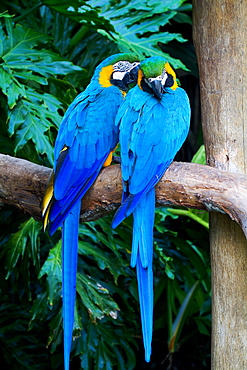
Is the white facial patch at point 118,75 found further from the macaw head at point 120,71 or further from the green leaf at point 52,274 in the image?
the green leaf at point 52,274

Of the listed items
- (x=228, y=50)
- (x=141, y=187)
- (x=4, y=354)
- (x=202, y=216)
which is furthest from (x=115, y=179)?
(x=4, y=354)

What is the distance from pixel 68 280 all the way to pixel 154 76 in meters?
0.50

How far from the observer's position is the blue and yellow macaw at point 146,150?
101 centimetres

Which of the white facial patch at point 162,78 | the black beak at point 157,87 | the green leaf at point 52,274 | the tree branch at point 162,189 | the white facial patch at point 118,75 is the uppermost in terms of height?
the white facial patch at point 118,75

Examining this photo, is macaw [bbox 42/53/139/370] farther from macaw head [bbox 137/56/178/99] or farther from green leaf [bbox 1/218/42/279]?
green leaf [bbox 1/218/42/279]

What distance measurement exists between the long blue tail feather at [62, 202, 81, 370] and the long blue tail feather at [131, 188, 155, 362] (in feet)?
0.45

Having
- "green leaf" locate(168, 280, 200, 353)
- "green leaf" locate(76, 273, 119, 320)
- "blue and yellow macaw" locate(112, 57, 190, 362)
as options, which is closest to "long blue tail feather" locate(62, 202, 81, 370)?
"blue and yellow macaw" locate(112, 57, 190, 362)

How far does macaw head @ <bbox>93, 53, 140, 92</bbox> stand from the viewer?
1242 mm

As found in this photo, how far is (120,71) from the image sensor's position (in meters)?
1.25

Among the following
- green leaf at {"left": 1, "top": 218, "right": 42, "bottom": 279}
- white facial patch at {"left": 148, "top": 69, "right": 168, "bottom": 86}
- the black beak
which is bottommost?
green leaf at {"left": 1, "top": 218, "right": 42, "bottom": 279}

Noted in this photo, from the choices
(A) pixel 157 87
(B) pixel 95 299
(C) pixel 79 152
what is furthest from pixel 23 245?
(A) pixel 157 87

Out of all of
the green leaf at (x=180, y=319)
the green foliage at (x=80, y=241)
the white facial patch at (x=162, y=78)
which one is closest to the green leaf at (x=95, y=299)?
the green foliage at (x=80, y=241)

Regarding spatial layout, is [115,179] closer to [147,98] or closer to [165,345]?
[147,98]

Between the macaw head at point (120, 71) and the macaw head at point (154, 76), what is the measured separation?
5.2 inches
